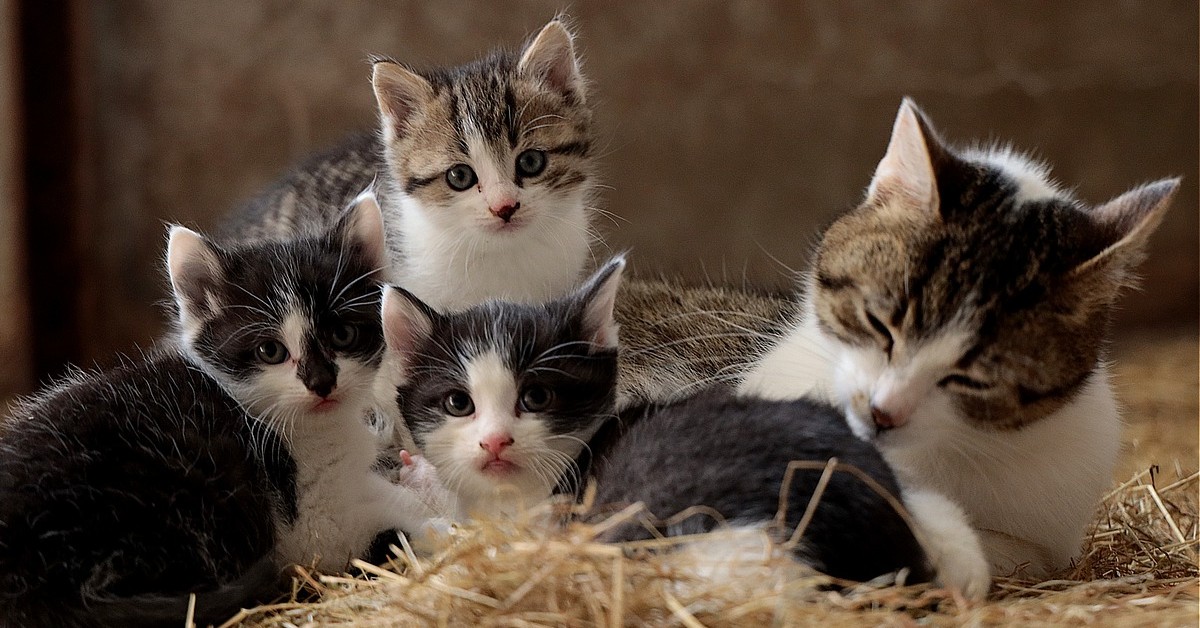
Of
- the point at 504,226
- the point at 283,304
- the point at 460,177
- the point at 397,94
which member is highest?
the point at 397,94

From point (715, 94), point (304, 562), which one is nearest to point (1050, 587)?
point (304, 562)

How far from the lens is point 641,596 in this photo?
5.82 ft

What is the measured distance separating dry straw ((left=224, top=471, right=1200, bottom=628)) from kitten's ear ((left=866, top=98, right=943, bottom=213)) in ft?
2.71

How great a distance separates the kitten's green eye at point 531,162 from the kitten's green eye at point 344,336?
86 centimetres

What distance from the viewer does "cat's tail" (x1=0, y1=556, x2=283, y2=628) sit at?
6.65 ft

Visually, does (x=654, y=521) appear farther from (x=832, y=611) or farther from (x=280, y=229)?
(x=280, y=229)

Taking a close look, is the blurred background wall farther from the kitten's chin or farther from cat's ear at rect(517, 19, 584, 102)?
the kitten's chin

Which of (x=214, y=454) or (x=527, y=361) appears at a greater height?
(x=527, y=361)

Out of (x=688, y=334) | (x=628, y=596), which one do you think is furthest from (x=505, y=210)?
(x=628, y=596)

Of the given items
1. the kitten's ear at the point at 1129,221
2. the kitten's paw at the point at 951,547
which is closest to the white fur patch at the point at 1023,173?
the kitten's ear at the point at 1129,221

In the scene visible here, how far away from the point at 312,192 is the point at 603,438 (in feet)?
5.52

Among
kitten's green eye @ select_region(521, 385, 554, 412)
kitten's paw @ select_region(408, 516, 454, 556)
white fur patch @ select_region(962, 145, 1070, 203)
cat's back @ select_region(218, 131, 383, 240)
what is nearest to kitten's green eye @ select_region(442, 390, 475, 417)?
kitten's green eye @ select_region(521, 385, 554, 412)

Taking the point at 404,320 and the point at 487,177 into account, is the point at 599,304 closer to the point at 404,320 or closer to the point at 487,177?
the point at 404,320

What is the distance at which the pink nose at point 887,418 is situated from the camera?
2.14 metres
